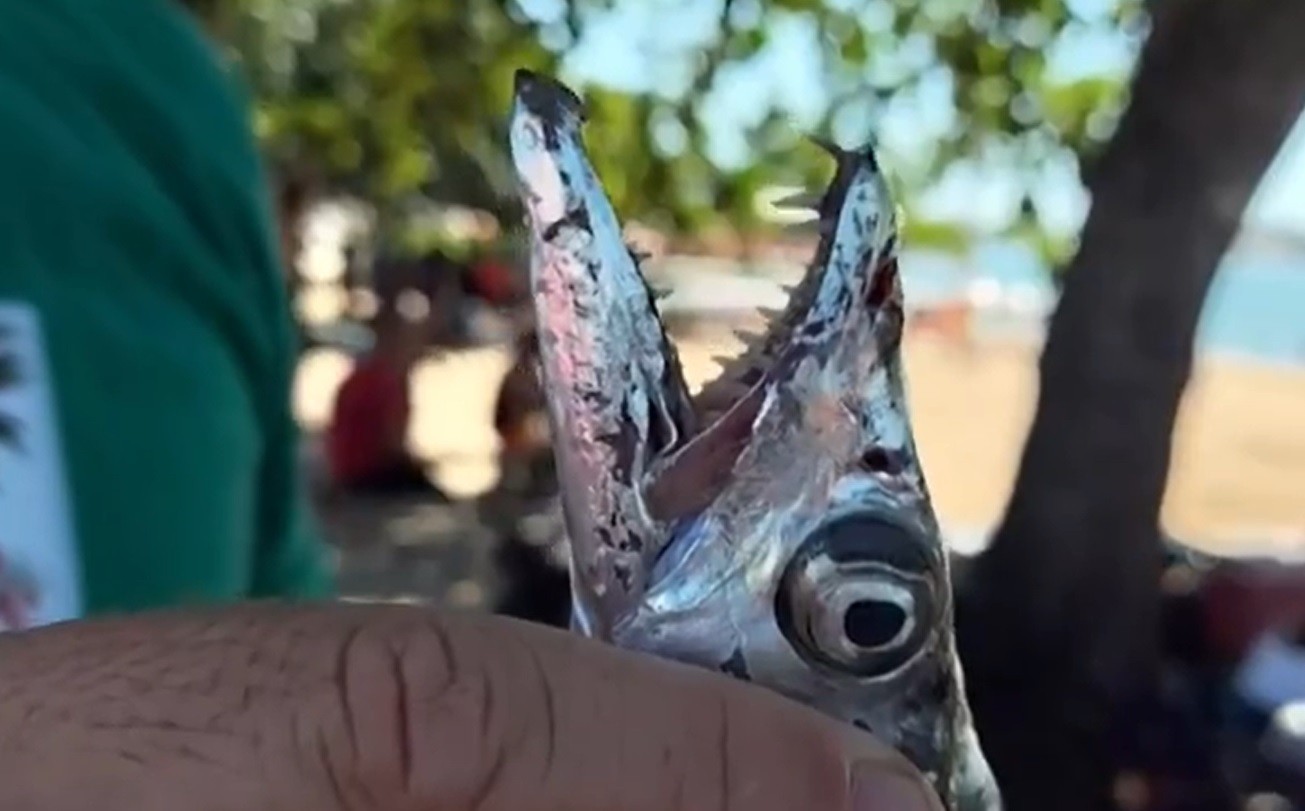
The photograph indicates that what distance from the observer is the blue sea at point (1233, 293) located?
7.08m

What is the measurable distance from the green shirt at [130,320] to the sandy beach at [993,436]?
6.35 metres

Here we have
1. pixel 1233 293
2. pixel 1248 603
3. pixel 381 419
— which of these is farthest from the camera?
pixel 1233 293

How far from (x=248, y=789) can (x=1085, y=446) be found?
13.7 ft

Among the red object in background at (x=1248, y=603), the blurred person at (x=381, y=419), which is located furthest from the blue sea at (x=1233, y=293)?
the blurred person at (x=381, y=419)

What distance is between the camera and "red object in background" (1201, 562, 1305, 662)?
464cm

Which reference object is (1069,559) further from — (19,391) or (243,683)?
(243,683)

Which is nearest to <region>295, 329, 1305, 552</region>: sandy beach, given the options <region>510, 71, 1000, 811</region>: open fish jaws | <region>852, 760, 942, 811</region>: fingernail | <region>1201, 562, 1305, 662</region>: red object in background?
<region>1201, 562, 1305, 662</region>: red object in background

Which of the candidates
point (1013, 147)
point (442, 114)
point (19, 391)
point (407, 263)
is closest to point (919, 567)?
point (19, 391)

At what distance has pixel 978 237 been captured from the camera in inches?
286

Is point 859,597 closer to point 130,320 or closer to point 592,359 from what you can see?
point 592,359

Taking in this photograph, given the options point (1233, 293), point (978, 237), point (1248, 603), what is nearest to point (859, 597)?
point (1248, 603)

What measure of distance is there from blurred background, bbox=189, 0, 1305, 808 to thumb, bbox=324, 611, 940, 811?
7.4 inches

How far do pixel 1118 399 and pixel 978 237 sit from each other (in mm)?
2755

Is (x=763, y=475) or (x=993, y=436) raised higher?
(x=763, y=475)
